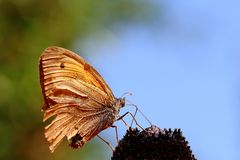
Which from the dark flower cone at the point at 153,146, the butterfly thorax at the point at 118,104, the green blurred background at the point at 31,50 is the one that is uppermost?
the green blurred background at the point at 31,50

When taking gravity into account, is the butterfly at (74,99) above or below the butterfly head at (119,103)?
below

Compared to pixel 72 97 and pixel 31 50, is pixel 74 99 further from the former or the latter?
pixel 31 50

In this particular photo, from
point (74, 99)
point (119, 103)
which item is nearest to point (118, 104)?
point (119, 103)

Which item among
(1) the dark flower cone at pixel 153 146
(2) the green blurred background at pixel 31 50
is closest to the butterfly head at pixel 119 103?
(1) the dark flower cone at pixel 153 146

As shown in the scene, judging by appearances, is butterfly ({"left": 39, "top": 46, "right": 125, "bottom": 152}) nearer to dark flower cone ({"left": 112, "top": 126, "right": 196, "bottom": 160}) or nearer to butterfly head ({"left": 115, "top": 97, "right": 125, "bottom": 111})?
butterfly head ({"left": 115, "top": 97, "right": 125, "bottom": 111})

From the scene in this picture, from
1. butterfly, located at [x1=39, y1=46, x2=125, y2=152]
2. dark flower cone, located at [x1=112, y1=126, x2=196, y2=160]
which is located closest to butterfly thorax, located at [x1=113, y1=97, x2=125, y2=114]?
butterfly, located at [x1=39, y1=46, x2=125, y2=152]

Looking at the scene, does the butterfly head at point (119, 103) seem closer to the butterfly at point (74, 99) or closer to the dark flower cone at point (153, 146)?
the butterfly at point (74, 99)
